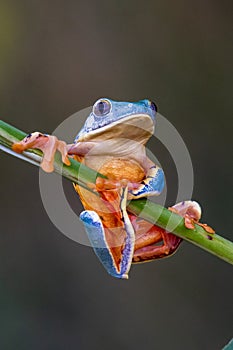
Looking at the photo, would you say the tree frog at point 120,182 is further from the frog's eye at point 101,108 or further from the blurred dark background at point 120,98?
the blurred dark background at point 120,98

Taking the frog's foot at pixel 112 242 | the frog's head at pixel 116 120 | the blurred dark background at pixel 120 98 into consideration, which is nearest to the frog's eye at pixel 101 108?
the frog's head at pixel 116 120

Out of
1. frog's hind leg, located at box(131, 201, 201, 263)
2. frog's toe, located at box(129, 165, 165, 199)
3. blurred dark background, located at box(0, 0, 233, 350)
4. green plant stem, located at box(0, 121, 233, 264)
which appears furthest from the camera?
blurred dark background, located at box(0, 0, 233, 350)

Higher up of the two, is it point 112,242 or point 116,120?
point 116,120

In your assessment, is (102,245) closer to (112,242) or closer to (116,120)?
(112,242)

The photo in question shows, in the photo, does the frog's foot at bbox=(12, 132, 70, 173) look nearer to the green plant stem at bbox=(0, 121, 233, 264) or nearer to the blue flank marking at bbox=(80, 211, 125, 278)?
the green plant stem at bbox=(0, 121, 233, 264)

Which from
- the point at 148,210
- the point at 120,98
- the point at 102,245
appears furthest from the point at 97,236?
the point at 120,98

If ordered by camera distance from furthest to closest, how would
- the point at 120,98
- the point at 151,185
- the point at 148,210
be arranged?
1. the point at 120,98
2. the point at 151,185
3. the point at 148,210

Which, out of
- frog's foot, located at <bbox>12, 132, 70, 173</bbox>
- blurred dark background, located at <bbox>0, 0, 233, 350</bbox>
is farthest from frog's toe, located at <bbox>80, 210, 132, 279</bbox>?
blurred dark background, located at <bbox>0, 0, 233, 350</bbox>

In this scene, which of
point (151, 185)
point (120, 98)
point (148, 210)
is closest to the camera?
point (148, 210)
